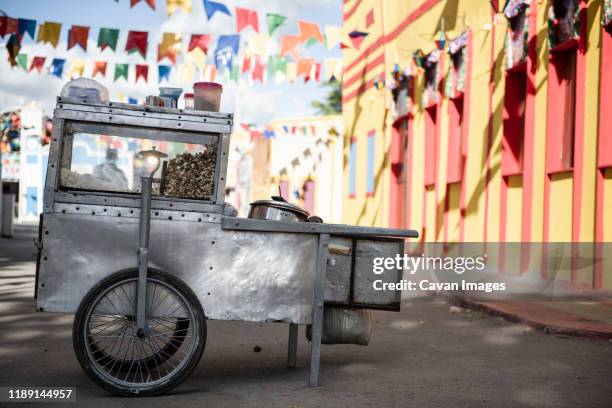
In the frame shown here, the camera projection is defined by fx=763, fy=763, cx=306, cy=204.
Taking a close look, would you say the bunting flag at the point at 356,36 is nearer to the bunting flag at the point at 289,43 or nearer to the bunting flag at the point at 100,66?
the bunting flag at the point at 289,43

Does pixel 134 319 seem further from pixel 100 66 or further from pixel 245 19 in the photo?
pixel 100 66

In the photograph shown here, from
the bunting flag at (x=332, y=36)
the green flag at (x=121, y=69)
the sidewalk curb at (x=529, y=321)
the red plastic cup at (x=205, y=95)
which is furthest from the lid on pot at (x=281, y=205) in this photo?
the green flag at (x=121, y=69)

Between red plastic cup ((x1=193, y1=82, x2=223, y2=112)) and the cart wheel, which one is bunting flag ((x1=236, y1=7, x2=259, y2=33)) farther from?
the cart wheel

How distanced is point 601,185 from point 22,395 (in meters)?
7.14

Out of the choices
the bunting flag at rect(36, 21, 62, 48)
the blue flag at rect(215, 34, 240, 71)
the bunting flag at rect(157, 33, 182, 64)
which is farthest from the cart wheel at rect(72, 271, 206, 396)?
the bunting flag at rect(157, 33, 182, 64)

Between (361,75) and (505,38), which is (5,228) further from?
(505,38)

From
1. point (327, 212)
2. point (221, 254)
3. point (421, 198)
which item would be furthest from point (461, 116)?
point (327, 212)

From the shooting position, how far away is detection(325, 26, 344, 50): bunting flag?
1667 centimetres

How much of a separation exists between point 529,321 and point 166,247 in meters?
4.53

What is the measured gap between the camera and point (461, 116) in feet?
48.9

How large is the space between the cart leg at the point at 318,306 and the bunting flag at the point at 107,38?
528 inches

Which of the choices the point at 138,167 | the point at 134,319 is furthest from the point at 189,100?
the point at 134,319

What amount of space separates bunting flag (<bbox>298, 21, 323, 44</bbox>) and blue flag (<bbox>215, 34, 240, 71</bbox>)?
5.64ft

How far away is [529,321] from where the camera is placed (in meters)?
7.84
